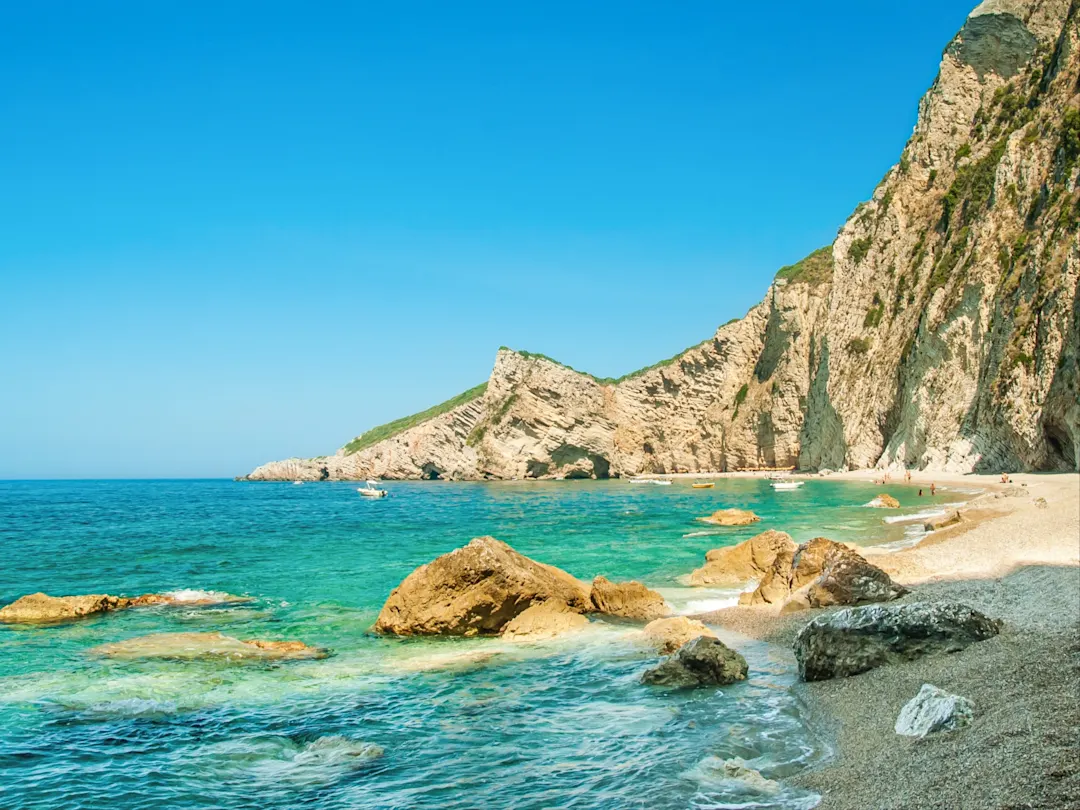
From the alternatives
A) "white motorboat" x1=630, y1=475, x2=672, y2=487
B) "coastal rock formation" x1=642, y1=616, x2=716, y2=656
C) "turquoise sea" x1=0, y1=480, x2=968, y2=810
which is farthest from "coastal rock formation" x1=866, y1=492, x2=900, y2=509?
"white motorboat" x1=630, y1=475, x2=672, y2=487

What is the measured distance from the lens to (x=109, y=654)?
526 inches

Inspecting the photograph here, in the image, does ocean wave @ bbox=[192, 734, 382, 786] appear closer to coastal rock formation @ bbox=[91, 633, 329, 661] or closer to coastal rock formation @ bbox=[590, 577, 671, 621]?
coastal rock formation @ bbox=[91, 633, 329, 661]

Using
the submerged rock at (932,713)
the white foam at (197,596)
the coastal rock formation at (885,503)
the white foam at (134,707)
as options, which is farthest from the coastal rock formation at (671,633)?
the coastal rock formation at (885,503)

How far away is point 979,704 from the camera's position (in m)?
7.37

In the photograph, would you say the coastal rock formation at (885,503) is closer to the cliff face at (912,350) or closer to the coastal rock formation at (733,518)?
the coastal rock formation at (733,518)

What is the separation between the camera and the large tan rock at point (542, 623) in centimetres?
1445

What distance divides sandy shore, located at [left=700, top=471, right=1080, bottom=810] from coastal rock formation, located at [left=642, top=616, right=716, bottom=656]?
125 centimetres

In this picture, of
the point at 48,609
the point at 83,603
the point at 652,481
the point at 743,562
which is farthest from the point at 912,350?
the point at 48,609

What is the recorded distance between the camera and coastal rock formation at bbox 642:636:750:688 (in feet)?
34.4

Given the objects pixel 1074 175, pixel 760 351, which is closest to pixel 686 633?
pixel 1074 175

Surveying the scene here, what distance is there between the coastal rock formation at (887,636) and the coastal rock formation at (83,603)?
48.8ft

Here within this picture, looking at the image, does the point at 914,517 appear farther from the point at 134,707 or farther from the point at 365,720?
the point at 134,707

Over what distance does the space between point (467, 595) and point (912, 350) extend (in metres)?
63.1

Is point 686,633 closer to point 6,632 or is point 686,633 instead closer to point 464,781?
point 464,781
